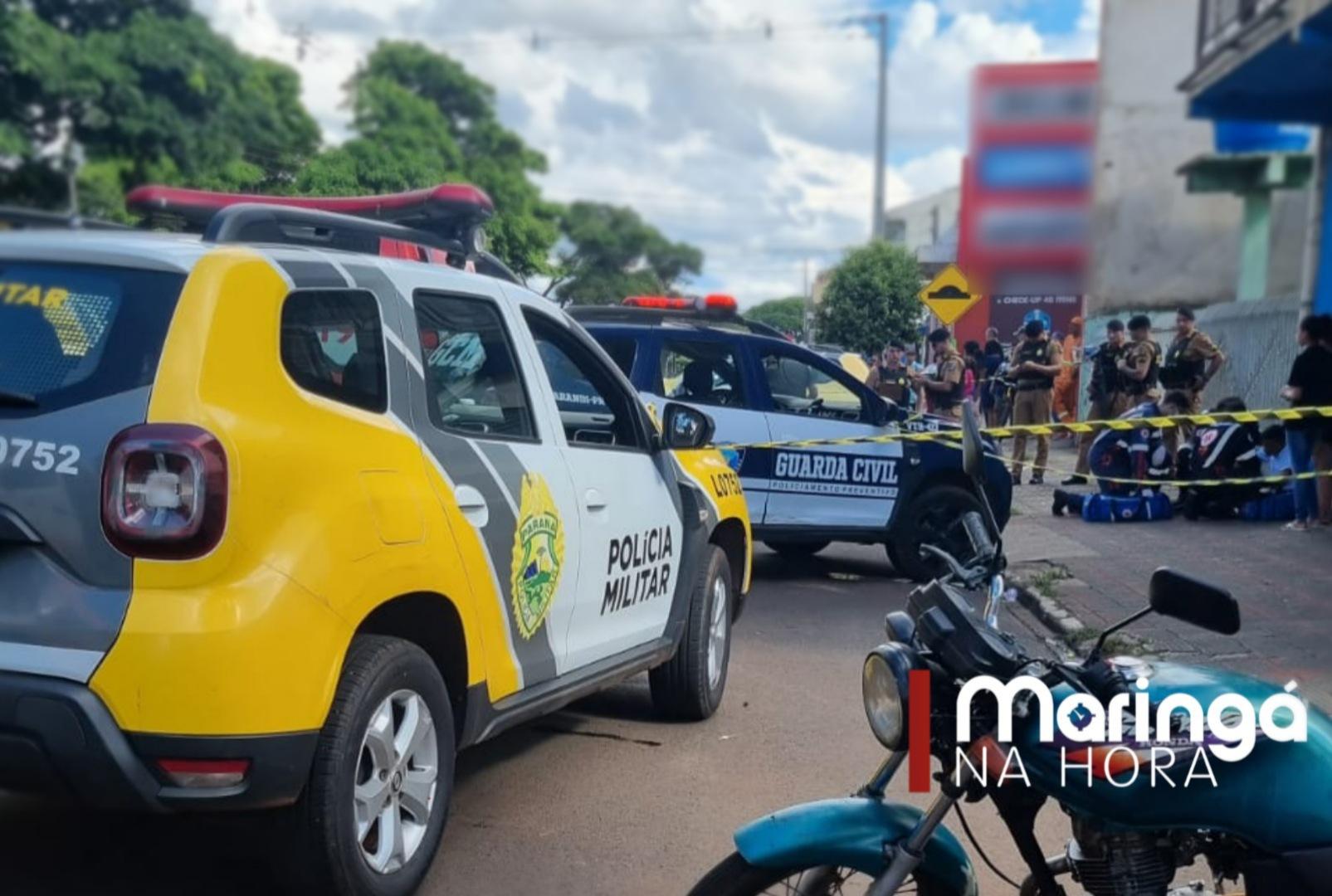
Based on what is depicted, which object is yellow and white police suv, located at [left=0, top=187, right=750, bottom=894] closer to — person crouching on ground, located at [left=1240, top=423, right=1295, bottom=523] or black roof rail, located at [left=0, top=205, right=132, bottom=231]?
black roof rail, located at [left=0, top=205, right=132, bottom=231]

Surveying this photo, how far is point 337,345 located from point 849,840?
1.99 meters

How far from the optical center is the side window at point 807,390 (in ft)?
31.6

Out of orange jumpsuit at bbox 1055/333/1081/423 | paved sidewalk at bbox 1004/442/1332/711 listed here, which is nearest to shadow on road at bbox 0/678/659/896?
paved sidewalk at bbox 1004/442/1332/711

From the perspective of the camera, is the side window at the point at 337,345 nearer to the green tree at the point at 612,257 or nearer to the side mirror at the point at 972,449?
the side mirror at the point at 972,449

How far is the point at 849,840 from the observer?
256cm

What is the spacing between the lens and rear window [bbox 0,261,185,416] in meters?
3.24

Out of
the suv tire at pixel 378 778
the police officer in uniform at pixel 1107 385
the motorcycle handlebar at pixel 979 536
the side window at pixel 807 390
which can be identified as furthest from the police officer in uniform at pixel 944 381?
the motorcycle handlebar at pixel 979 536

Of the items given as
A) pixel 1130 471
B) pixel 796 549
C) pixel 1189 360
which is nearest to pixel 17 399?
pixel 796 549

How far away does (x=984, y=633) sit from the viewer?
2514 millimetres

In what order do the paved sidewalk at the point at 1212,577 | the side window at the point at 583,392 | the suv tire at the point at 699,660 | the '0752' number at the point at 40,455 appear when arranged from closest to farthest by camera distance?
the '0752' number at the point at 40,455 → the side window at the point at 583,392 → the suv tire at the point at 699,660 → the paved sidewalk at the point at 1212,577

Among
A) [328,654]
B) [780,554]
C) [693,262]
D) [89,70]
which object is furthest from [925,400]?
[328,654]

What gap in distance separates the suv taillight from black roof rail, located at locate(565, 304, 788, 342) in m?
6.50

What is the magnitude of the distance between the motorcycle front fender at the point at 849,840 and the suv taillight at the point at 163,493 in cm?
142

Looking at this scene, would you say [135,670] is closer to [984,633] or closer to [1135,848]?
[984,633]
